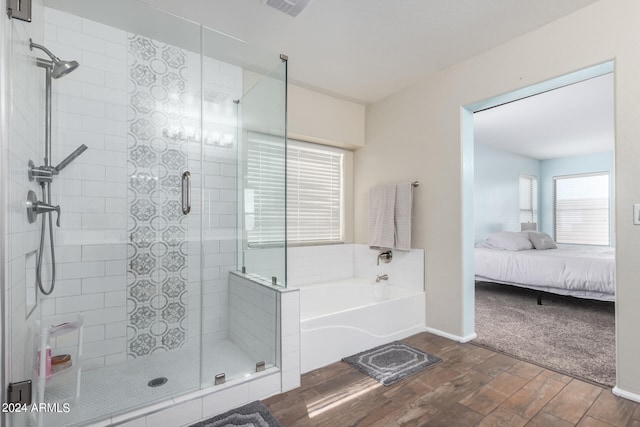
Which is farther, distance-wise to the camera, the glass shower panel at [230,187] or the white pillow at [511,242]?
the white pillow at [511,242]

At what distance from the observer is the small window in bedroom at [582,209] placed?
6156mm

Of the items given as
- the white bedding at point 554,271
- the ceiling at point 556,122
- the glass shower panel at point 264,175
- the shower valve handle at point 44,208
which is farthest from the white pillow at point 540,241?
the shower valve handle at point 44,208

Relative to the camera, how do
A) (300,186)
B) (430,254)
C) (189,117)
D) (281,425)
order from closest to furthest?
(281,425), (189,117), (430,254), (300,186)

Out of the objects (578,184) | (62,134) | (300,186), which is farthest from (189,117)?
(578,184)

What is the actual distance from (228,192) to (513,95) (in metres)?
2.43

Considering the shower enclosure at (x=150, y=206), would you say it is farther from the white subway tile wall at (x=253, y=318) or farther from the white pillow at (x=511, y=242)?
the white pillow at (x=511, y=242)

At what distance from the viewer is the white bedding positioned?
360 centimetres

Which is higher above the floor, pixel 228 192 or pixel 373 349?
pixel 228 192

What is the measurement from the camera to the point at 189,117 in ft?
7.91

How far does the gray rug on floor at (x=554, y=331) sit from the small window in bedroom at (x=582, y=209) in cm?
280

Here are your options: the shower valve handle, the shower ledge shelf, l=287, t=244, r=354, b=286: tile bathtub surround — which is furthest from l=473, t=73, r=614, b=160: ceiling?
the shower ledge shelf

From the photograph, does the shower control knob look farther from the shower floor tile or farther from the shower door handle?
the shower floor tile

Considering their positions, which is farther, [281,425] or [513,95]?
[513,95]

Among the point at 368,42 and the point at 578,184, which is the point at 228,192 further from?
the point at 578,184
